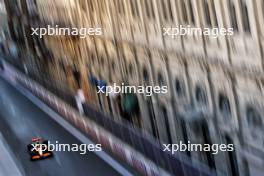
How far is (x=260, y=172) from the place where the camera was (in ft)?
24.5

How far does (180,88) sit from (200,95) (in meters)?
0.43

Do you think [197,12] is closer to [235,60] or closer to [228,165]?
[235,60]

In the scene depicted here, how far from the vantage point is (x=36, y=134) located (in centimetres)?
1345

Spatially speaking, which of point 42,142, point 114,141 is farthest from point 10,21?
point 114,141

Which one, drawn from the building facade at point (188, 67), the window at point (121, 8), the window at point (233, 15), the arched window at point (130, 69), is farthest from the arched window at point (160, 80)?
the window at point (233, 15)

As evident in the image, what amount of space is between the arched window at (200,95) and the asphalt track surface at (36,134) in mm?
2959

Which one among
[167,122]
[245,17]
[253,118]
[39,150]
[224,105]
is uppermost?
[245,17]

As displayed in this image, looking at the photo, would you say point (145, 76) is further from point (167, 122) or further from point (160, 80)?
point (167, 122)

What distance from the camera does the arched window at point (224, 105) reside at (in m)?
7.71

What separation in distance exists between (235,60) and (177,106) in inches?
63.5

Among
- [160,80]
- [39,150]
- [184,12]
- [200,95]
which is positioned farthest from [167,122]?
[39,150]

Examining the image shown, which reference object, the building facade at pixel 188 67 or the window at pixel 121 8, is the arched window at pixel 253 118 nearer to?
the building facade at pixel 188 67

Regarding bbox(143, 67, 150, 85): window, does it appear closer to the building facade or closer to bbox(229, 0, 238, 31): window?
the building facade

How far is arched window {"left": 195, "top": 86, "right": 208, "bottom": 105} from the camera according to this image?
8.06 metres
